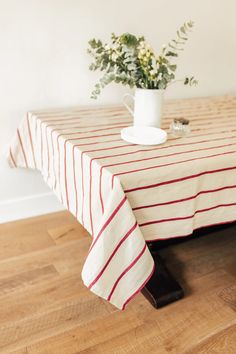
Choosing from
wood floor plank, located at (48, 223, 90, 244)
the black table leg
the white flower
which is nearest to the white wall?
wood floor plank, located at (48, 223, 90, 244)

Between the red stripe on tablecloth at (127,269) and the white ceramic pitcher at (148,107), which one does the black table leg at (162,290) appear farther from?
the white ceramic pitcher at (148,107)

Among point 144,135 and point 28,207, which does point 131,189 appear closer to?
point 144,135

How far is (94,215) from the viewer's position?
3.72ft

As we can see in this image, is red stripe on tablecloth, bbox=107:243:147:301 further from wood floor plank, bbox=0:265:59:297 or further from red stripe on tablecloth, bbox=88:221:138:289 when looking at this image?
wood floor plank, bbox=0:265:59:297

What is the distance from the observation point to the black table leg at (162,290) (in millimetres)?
1454

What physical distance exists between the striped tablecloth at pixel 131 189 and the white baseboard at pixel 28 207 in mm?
556

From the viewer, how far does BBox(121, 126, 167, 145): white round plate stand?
4.27 ft

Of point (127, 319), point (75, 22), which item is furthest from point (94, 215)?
point (75, 22)

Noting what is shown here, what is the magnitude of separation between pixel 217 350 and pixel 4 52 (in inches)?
62.0

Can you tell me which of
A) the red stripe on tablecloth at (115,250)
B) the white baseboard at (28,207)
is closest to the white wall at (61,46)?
the white baseboard at (28,207)

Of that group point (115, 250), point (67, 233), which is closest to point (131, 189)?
point (115, 250)

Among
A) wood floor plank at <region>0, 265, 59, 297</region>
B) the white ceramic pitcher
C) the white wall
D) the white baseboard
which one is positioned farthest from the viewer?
the white baseboard

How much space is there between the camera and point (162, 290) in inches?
58.3

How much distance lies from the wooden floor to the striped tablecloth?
29 cm
